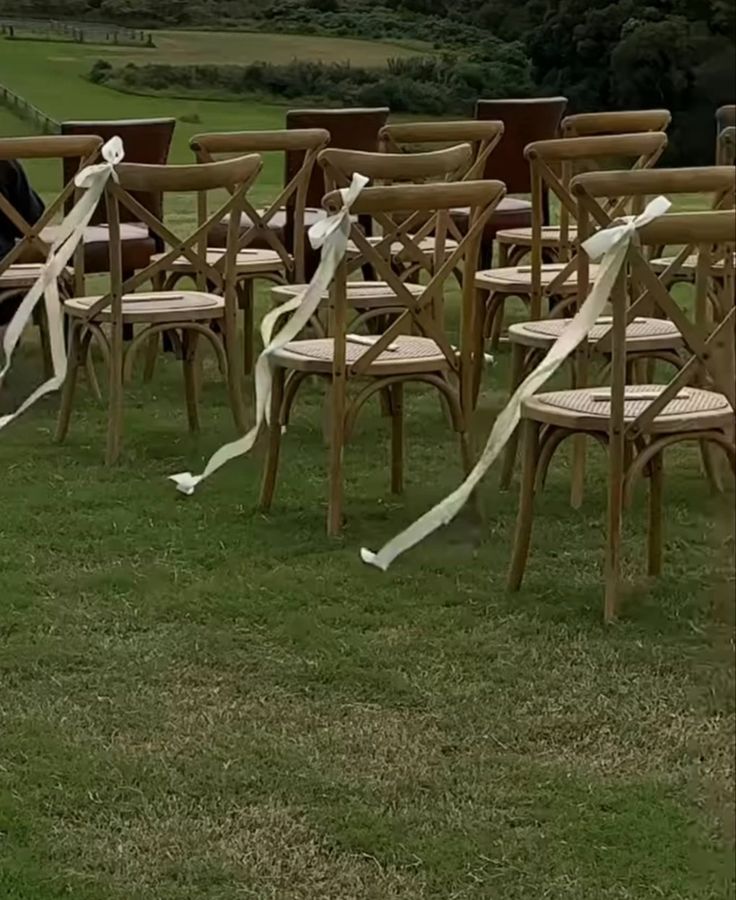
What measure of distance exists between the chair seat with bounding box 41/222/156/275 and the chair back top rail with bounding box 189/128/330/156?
2.57ft

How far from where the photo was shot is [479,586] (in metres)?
3.76

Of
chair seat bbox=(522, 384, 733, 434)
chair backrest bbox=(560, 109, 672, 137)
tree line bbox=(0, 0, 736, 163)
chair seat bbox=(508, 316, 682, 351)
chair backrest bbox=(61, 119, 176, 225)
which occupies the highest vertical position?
tree line bbox=(0, 0, 736, 163)

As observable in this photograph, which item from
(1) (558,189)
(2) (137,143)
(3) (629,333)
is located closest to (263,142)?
(2) (137,143)

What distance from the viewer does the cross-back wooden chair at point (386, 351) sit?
397 cm

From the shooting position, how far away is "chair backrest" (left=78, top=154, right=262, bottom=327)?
4.59m

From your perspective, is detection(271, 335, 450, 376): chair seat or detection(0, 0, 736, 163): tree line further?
detection(271, 335, 450, 376): chair seat

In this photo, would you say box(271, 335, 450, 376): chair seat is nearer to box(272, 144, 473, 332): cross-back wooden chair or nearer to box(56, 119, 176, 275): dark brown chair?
box(272, 144, 473, 332): cross-back wooden chair

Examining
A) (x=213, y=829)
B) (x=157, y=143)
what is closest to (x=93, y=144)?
(x=157, y=143)

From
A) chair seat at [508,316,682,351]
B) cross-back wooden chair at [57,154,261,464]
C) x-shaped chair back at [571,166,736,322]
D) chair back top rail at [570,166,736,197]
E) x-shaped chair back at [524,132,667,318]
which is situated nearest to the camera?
chair back top rail at [570,166,736,197]

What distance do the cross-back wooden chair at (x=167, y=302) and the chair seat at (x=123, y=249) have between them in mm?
816

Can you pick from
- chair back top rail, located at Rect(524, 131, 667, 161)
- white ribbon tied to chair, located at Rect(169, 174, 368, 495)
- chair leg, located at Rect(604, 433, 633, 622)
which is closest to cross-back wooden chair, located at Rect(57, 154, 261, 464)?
white ribbon tied to chair, located at Rect(169, 174, 368, 495)

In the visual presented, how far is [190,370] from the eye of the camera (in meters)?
5.12

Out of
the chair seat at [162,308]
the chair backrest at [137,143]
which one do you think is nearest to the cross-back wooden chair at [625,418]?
the chair seat at [162,308]

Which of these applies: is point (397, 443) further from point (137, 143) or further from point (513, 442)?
point (137, 143)
